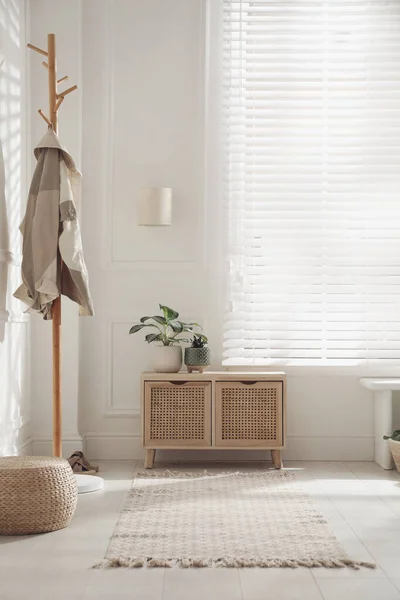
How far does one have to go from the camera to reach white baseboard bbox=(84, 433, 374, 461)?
5031mm

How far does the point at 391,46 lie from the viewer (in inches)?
200

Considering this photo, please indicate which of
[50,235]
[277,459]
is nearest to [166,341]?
[277,459]

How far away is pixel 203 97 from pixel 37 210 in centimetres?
157

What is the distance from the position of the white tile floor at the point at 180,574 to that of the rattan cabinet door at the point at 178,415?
0.92 m

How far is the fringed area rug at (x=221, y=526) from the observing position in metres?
2.91

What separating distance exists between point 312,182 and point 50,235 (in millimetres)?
1833

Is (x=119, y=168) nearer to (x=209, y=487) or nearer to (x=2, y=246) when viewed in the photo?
(x=2, y=246)

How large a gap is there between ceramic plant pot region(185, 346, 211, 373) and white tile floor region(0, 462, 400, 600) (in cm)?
118

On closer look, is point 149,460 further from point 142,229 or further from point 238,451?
point 142,229

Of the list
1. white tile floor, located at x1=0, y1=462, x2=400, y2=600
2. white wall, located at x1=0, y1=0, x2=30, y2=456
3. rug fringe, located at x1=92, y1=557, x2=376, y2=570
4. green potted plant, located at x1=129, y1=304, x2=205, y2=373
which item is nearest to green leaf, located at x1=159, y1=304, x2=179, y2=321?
green potted plant, located at x1=129, y1=304, x2=205, y2=373

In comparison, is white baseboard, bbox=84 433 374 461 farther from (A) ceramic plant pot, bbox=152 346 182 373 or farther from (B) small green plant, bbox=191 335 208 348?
(B) small green plant, bbox=191 335 208 348

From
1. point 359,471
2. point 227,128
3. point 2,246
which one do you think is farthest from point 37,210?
point 359,471

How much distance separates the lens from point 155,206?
4883 millimetres

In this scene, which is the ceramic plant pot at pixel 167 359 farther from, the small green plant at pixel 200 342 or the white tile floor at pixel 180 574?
the white tile floor at pixel 180 574
